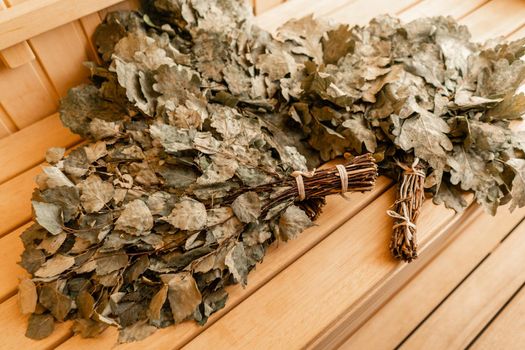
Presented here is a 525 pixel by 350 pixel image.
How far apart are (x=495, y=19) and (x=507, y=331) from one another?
128 cm

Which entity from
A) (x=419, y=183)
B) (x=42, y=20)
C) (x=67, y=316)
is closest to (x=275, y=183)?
(x=419, y=183)

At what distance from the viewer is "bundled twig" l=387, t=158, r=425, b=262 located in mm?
1018

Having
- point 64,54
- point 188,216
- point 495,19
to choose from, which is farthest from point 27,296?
point 495,19

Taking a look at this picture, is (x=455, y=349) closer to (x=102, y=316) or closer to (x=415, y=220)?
(x=415, y=220)

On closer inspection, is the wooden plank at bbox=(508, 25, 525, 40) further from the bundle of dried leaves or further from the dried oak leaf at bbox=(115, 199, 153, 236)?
the dried oak leaf at bbox=(115, 199, 153, 236)

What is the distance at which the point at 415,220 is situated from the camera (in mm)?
1069

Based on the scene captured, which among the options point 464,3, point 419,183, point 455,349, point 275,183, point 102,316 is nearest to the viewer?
point 102,316

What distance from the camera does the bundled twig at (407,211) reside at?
1.02m

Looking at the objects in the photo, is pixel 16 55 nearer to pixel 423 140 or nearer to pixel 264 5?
pixel 264 5

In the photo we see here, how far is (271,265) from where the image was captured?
3.37 ft

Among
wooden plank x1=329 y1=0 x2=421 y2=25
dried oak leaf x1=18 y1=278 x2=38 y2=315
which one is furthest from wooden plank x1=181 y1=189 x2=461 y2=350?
wooden plank x1=329 y1=0 x2=421 y2=25

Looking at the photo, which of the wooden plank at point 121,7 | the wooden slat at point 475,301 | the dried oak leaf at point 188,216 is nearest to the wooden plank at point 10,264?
the dried oak leaf at point 188,216

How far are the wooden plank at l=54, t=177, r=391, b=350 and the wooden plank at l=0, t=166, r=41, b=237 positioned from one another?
0.40 meters

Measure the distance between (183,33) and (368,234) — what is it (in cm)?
88
